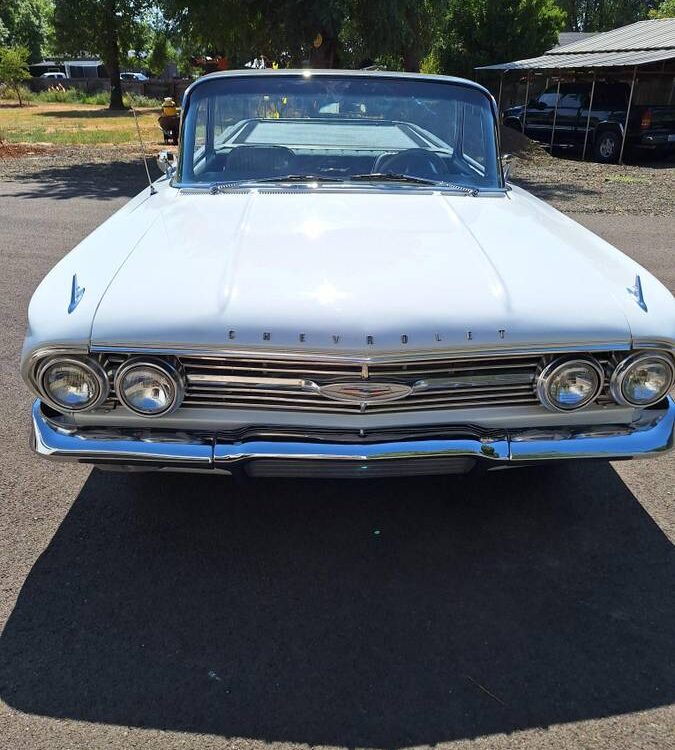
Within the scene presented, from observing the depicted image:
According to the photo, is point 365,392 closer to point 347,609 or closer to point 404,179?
point 347,609

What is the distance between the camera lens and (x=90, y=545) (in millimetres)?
2705

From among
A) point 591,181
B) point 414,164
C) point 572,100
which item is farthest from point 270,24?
point 414,164

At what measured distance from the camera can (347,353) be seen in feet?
7.09

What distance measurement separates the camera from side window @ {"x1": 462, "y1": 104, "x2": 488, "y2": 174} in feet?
12.2

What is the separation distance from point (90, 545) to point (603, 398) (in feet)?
6.36

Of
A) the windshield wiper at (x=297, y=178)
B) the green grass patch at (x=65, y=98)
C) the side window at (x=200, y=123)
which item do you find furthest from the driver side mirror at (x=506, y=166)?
the green grass patch at (x=65, y=98)

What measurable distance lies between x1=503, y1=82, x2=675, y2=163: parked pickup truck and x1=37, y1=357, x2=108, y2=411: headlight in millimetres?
15056

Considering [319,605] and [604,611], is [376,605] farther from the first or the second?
[604,611]

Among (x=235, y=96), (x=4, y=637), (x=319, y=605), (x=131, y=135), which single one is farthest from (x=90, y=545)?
(x=131, y=135)

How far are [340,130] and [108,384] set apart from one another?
2.19 meters

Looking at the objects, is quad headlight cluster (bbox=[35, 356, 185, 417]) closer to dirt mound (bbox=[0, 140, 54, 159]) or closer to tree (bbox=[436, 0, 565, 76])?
dirt mound (bbox=[0, 140, 54, 159])

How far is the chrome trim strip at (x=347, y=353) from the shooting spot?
2170mm

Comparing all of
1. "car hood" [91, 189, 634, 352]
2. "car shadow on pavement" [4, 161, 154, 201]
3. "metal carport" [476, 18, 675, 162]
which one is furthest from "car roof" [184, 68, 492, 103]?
"metal carport" [476, 18, 675, 162]

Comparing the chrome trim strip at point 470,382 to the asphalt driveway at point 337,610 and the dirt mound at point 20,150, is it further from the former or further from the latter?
the dirt mound at point 20,150
